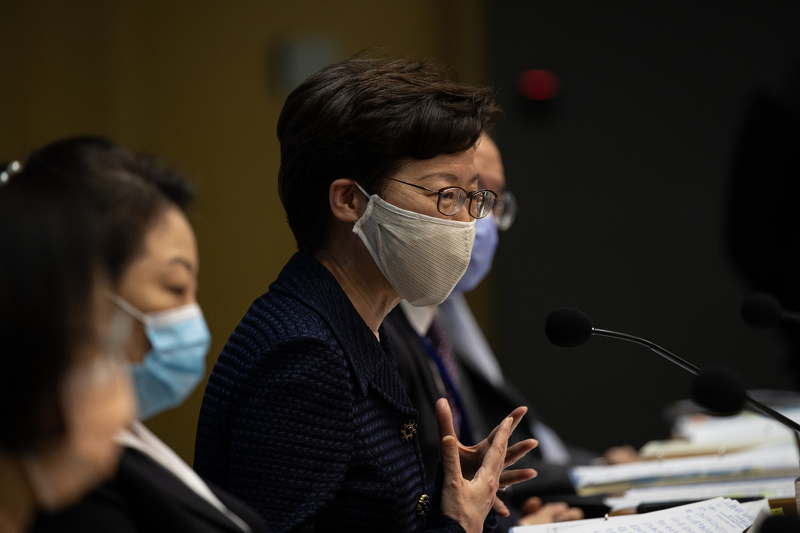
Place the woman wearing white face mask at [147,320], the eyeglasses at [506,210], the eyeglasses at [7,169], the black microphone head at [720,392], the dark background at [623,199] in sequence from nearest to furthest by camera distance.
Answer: the woman wearing white face mask at [147,320]
the black microphone head at [720,392]
the eyeglasses at [7,169]
the eyeglasses at [506,210]
the dark background at [623,199]

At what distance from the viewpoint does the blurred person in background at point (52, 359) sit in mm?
640

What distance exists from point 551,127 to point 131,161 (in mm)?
2979

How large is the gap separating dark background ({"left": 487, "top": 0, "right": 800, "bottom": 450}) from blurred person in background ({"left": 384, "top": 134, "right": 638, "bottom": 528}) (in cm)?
107

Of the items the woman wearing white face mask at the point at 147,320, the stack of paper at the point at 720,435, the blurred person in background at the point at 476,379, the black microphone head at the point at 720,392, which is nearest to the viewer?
the woman wearing white face mask at the point at 147,320

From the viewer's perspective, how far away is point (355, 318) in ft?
4.24

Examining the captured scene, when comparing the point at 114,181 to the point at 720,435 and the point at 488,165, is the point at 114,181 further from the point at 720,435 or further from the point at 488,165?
the point at 720,435

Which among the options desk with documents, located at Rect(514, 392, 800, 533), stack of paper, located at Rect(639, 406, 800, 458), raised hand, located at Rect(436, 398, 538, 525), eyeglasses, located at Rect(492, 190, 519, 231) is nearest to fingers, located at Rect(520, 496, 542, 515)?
desk with documents, located at Rect(514, 392, 800, 533)

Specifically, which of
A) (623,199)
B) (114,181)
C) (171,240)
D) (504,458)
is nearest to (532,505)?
(504,458)

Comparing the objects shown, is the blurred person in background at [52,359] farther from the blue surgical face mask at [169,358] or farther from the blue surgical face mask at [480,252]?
the blue surgical face mask at [480,252]

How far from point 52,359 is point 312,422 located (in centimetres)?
53

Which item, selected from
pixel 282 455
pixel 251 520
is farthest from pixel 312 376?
pixel 251 520

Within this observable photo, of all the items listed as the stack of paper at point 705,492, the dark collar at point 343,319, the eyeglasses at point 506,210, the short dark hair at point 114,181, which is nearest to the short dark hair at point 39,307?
the short dark hair at point 114,181

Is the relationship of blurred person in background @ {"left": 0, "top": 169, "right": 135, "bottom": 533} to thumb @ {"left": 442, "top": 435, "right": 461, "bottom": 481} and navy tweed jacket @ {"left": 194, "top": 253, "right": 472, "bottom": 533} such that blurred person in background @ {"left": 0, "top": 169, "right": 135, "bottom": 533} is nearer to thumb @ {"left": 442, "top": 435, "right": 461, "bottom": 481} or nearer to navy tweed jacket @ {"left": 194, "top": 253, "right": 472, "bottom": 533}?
navy tweed jacket @ {"left": 194, "top": 253, "right": 472, "bottom": 533}

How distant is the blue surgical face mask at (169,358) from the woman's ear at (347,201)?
29 cm
